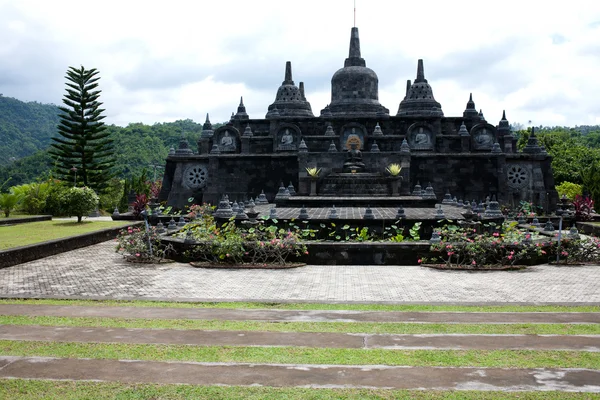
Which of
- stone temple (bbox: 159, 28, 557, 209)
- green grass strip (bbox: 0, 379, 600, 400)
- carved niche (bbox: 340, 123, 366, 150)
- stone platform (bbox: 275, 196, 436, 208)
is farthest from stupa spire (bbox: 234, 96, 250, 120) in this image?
green grass strip (bbox: 0, 379, 600, 400)

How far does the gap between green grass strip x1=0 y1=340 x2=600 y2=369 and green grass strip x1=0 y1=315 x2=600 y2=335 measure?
2.81 ft

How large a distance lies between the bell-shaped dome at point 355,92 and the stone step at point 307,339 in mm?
30148

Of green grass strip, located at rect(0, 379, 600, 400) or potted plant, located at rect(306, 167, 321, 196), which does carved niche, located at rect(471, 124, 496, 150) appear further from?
green grass strip, located at rect(0, 379, 600, 400)

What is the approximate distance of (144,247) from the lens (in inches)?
551

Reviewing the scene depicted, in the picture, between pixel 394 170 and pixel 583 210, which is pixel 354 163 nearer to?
pixel 394 170

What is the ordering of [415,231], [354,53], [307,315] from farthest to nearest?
[354,53]
[415,231]
[307,315]

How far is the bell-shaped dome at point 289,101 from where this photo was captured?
3744cm

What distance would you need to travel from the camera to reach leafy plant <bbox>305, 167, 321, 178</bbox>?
2724cm

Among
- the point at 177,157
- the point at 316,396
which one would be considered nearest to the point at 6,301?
the point at 316,396

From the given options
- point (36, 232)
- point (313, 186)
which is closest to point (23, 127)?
point (313, 186)

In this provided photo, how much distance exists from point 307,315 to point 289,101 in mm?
30632

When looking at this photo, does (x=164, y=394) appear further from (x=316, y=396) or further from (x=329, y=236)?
(x=329, y=236)

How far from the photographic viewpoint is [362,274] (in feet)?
40.1

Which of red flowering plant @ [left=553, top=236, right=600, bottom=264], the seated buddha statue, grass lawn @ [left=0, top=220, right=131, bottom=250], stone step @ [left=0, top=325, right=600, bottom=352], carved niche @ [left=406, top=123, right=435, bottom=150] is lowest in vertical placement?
stone step @ [left=0, top=325, right=600, bottom=352]
